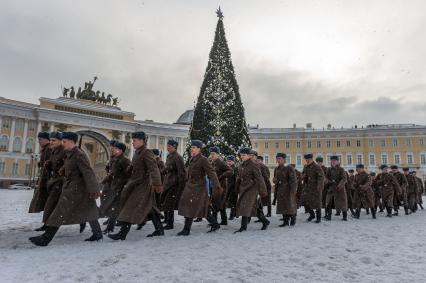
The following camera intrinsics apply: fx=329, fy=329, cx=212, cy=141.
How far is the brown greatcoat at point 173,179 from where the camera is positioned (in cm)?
696

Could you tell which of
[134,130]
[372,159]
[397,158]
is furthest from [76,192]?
[397,158]

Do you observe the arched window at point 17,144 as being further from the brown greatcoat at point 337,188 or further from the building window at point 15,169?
the brown greatcoat at point 337,188

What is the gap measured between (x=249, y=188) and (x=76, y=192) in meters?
3.39

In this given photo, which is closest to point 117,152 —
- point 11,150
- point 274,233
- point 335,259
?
point 274,233

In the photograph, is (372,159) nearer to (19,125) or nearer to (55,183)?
(19,125)

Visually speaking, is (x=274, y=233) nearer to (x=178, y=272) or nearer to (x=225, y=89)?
(x=178, y=272)

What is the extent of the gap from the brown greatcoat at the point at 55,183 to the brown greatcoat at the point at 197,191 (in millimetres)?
2094

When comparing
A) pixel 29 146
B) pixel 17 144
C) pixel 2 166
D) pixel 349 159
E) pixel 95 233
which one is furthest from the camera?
pixel 349 159

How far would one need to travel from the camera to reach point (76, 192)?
5.04 m

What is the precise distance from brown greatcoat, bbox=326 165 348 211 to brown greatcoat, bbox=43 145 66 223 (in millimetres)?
7270

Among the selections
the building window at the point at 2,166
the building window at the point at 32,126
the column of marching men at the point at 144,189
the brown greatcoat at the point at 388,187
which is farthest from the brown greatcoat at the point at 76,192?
the building window at the point at 32,126

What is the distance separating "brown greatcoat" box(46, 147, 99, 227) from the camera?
4.85 metres

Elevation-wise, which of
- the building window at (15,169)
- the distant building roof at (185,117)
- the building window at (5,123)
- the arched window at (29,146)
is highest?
the distant building roof at (185,117)

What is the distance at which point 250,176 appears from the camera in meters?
6.91
